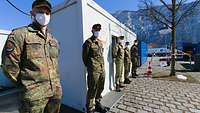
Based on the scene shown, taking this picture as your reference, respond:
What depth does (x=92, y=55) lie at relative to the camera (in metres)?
4.23

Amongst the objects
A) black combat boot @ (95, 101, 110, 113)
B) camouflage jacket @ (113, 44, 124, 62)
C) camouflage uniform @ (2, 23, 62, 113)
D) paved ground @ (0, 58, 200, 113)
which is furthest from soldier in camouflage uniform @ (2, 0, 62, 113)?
camouflage jacket @ (113, 44, 124, 62)

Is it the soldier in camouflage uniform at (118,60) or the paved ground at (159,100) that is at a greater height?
the soldier in camouflage uniform at (118,60)

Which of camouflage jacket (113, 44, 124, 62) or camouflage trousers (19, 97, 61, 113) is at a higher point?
camouflage jacket (113, 44, 124, 62)

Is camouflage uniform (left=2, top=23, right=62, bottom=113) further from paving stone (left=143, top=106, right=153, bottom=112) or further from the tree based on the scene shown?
the tree

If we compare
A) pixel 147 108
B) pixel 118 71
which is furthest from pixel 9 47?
pixel 118 71

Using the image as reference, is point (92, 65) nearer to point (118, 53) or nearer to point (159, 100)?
A: point (159, 100)

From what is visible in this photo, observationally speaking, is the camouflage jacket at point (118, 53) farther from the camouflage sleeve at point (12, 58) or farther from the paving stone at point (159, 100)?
the camouflage sleeve at point (12, 58)

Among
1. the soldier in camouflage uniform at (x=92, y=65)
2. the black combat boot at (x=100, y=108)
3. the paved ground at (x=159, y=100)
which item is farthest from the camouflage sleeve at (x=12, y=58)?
the paved ground at (x=159, y=100)

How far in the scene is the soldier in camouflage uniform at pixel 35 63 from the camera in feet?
7.14

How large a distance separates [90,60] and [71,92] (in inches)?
52.8

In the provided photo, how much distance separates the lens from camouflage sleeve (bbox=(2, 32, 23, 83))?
7.04 feet

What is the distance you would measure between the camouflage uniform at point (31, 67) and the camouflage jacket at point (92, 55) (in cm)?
173

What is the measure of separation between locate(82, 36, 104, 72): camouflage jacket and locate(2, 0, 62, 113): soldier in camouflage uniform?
1648 mm

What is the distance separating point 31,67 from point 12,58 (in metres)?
0.24
